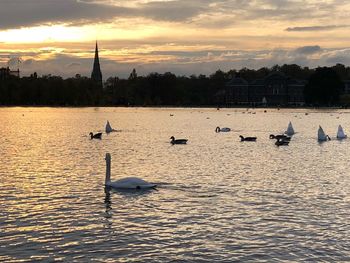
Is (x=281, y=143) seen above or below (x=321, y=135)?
below

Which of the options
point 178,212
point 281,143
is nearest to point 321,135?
point 281,143

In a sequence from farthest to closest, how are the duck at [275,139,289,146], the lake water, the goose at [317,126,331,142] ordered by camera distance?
the goose at [317,126,331,142], the duck at [275,139,289,146], the lake water

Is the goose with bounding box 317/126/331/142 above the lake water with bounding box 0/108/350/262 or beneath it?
above

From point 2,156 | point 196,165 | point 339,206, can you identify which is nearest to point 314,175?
point 196,165

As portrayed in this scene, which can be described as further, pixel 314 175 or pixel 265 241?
pixel 314 175

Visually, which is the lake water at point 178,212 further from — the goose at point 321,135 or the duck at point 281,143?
the goose at point 321,135

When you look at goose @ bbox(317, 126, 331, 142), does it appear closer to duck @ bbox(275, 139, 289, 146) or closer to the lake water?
duck @ bbox(275, 139, 289, 146)

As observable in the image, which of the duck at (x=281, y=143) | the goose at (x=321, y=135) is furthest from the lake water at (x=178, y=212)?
the goose at (x=321, y=135)

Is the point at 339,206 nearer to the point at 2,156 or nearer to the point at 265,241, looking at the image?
the point at 265,241

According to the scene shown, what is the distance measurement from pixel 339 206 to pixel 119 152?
25861 millimetres

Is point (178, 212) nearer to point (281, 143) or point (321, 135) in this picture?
point (281, 143)

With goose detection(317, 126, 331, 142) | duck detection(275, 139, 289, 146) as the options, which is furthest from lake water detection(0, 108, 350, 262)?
goose detection(317, 126, 331, 142)

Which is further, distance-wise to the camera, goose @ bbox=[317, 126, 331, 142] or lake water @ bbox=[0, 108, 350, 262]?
goose @ bbox=[317, 126, 331, 142]

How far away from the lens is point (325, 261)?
15.8m
